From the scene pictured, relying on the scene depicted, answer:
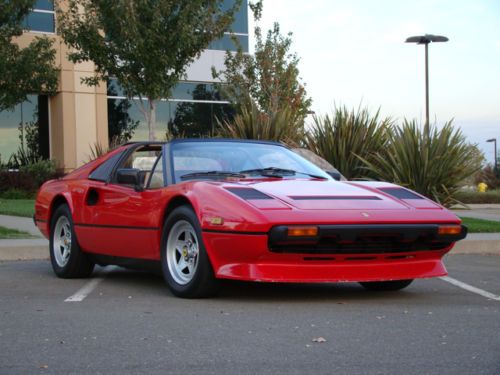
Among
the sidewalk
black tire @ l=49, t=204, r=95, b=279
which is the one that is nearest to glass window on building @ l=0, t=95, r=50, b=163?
the sidewalk

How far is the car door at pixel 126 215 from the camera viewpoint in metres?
6.80

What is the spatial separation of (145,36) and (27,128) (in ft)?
31.1

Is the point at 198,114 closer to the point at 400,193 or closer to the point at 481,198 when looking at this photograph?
the point at 481,198

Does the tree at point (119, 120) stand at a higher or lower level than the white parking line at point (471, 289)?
higher

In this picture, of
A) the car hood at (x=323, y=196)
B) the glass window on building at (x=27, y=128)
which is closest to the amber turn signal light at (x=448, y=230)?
the car hood at (x=323, y=196)

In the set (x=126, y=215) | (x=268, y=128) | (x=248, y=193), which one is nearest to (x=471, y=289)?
(x=248, y=193)

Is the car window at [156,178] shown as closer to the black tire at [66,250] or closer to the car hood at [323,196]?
the car hood at [323,196]

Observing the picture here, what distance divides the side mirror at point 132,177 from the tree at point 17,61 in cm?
1314

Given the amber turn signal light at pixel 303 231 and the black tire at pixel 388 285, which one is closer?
the amber turn signal light at pixel 303 231

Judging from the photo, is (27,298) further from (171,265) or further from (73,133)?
(73,133)

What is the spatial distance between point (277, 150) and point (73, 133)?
61.6 feet

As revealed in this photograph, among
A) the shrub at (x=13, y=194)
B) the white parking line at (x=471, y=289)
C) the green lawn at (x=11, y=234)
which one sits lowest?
the white parking line at (x=471, y=289)

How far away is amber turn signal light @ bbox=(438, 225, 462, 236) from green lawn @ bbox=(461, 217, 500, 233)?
5.64m

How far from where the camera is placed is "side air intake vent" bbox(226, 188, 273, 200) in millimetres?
6082
